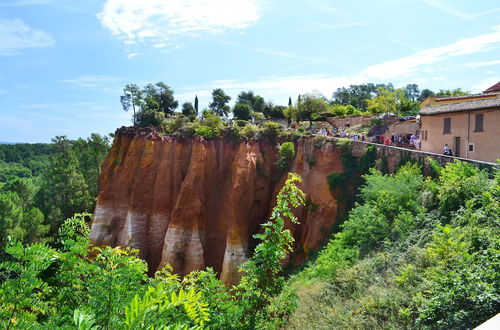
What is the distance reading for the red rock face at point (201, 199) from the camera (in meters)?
23.8

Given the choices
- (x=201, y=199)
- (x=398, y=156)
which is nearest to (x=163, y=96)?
(x=201, y=199)

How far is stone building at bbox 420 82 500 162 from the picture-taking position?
17.6m

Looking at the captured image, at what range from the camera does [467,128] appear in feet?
62.4

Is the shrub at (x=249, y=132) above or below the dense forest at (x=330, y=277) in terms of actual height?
above

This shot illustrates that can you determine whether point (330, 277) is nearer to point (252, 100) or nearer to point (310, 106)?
point (310, 106)

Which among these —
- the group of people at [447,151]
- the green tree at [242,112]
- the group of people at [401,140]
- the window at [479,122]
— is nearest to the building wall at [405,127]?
the group of people at [401,140]

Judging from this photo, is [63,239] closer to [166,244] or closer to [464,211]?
[464,211]

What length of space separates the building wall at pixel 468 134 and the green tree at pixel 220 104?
35.7 m

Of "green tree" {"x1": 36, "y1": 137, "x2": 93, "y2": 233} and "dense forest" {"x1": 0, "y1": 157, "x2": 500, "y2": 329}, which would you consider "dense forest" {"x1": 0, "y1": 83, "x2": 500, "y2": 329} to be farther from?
"green tree" {"x1": 36, "y1": 137, "x2": 93, "y2": 233}

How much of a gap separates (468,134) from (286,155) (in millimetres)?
11714

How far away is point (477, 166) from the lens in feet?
48.1

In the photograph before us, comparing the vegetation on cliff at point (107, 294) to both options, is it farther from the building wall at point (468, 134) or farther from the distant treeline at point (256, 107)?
the distant treeline at point (256, 107)

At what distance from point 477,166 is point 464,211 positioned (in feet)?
13.4

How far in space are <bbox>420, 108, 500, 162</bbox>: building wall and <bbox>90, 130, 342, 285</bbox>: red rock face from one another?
589 cm
